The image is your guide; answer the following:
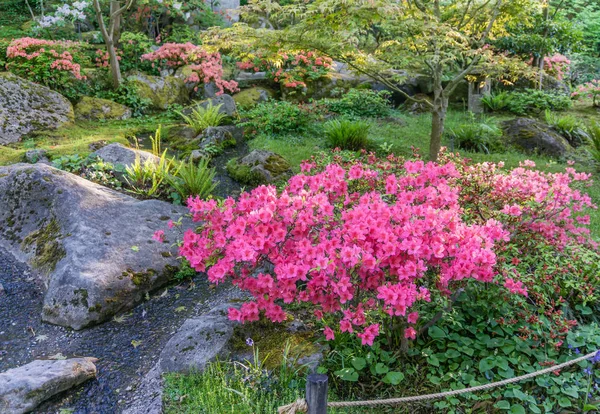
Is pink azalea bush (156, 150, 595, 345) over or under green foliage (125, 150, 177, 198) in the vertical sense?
over

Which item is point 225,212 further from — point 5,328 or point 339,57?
point 339,57

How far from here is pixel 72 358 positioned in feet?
10.2

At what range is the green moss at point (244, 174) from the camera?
6066mm

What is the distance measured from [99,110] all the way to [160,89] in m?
1.51

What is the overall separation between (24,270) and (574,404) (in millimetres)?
4309

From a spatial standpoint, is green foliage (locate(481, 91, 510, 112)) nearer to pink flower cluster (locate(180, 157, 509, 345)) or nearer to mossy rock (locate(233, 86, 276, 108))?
mossy rock (locate(233, 86, 276, 108))

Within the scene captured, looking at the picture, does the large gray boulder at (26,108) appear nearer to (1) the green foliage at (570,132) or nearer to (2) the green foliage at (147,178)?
(2) the green foliage at (147,178)

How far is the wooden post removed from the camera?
1.81 meters

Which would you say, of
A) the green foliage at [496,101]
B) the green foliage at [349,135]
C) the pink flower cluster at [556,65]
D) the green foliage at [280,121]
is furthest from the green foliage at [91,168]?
the pink flower cluster at [556,65]

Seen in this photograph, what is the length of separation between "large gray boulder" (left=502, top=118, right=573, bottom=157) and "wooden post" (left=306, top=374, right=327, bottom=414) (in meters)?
7.13

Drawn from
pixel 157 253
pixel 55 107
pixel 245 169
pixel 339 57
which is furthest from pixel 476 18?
pixel 55 107

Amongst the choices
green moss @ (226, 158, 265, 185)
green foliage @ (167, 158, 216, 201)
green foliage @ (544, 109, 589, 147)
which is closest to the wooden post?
green foliage @ (167, 158, 216, 201)

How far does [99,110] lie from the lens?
30.4 feet

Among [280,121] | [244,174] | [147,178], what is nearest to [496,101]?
[280,121]
